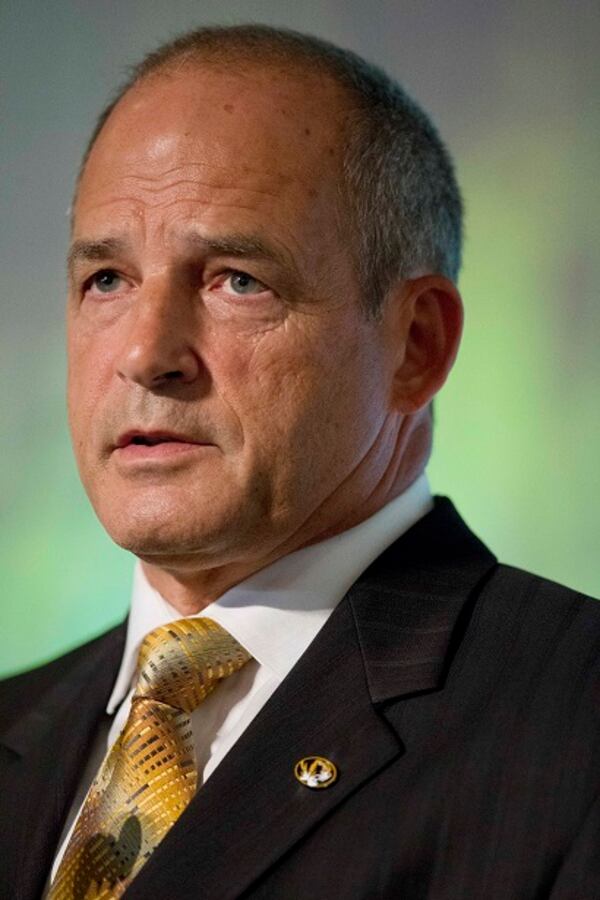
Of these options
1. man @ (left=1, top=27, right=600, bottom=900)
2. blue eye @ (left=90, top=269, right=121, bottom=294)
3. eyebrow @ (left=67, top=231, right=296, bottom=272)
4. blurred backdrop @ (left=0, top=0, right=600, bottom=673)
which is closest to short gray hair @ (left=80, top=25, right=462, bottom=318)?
man @ (left=1, top=27, right=600, bottom=900)

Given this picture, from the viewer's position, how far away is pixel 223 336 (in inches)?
97.0

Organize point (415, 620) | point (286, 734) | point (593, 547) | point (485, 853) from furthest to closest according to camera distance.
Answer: point (593, 547) → point (415, 620) → point (286, 734) → point (485, 853)

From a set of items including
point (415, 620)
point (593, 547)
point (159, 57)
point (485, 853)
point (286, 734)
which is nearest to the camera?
point (485, 853)

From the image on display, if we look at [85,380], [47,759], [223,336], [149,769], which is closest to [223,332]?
[223,336]

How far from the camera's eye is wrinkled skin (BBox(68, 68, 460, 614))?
2428 mm

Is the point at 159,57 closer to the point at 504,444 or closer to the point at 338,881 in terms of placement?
the point at 504,444

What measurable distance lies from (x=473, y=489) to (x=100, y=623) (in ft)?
3.01

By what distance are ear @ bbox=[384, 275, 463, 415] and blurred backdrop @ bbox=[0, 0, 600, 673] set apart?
0.55 meters

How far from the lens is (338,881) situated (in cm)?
217

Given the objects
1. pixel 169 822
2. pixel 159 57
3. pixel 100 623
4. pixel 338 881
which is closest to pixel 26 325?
pixel 100 623

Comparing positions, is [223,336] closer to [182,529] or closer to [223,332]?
[223,332]

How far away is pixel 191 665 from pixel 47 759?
398 millimetres

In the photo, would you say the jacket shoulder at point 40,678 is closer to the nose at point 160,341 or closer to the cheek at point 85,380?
the cheek at point 85,380

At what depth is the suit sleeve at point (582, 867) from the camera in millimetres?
2072
